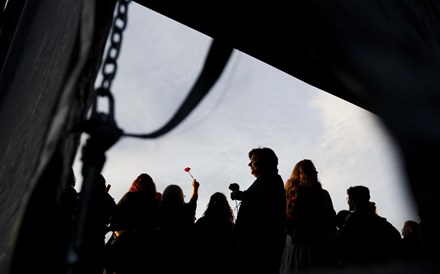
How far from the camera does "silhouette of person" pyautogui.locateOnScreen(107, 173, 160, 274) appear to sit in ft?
9.96

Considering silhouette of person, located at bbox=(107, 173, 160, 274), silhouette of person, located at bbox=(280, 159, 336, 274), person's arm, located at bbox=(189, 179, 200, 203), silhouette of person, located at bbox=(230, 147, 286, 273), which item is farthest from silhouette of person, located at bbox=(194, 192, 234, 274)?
silhouette of person, located at bbox=(230, 147, 286, 273)

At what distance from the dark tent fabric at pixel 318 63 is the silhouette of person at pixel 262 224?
1.79 metres

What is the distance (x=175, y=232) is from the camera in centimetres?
334

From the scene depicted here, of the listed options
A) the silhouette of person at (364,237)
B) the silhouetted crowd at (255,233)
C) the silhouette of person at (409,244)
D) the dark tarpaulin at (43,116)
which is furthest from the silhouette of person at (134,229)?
the silhouette of person at (409,244)

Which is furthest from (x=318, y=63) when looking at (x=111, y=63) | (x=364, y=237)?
(x=364, y=237)

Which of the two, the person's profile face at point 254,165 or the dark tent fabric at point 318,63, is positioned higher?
the person's profile face at point 254,165

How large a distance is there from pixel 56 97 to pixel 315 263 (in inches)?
97.5

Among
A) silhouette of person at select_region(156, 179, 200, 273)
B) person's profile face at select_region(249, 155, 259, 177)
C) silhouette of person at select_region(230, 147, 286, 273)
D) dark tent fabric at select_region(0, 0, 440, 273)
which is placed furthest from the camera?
silhouette of person at select_region(156, 179, 200, 273)

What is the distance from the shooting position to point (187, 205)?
3.64 meters

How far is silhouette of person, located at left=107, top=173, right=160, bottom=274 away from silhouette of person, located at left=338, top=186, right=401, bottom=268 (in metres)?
1.58

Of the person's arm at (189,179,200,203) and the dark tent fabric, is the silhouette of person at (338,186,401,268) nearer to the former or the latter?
the person's arm at (189,179,200,203)

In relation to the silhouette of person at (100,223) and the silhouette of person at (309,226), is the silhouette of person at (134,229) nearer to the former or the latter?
the silhouette of person at (100,223)

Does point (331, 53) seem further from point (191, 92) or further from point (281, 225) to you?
point (281, 225)

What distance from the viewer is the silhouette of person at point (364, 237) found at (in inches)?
121
